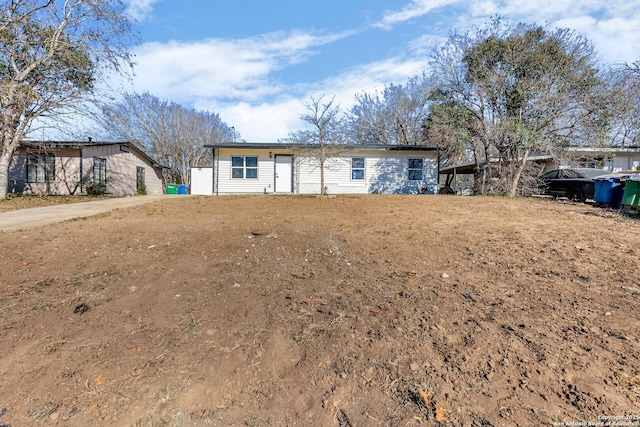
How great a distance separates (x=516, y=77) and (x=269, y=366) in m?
15.7

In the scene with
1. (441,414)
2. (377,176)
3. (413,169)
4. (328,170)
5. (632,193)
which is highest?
(413,169)

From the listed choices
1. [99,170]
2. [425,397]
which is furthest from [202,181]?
[425,397]

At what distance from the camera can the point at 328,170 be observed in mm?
16422

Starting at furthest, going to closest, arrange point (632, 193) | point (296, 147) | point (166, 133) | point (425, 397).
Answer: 1. point (166, 133)
2. point (296, 147)
3. point (632, 193)
4. point (425, 397)

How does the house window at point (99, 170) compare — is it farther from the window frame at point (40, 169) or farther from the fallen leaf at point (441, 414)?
the fallen leaf at point (441, 414)

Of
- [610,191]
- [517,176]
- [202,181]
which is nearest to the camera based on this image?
[610,191]

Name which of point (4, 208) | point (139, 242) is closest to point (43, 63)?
point (4, 208)

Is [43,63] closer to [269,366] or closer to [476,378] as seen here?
[269,366]

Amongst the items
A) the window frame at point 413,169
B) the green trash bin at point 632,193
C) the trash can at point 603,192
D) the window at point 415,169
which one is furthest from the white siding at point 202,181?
the green trash bin at point 632,193

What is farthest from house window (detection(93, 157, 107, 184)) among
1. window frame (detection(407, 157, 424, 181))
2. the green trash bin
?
the green trash bin

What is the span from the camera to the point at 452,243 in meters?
4.55

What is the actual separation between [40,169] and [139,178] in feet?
16.8

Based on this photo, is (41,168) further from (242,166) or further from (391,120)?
(391,120)

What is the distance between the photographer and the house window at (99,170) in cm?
1702
